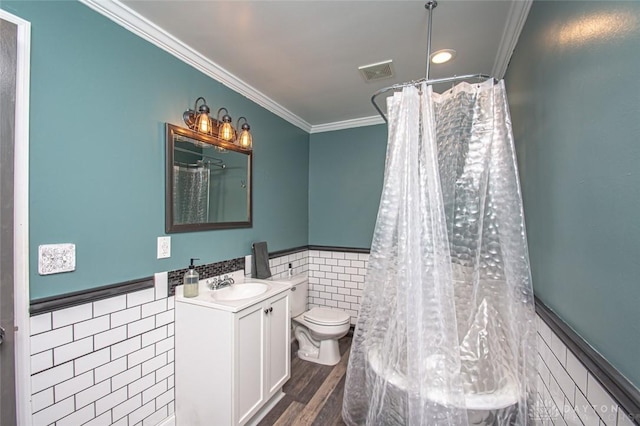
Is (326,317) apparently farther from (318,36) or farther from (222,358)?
(318,36)

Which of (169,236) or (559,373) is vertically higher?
(169,236)

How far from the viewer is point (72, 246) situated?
4.10 feet

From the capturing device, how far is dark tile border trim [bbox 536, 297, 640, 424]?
0.60m

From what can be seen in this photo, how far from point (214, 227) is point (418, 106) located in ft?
5.16

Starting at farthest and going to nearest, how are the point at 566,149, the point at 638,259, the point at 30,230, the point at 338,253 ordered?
the point at 338,253 → the point at 30,230 → the point at 566,149 → the point at 638,259

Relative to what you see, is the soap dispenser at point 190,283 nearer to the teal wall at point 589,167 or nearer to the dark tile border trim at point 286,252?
the dark tile border trim at point 286,252

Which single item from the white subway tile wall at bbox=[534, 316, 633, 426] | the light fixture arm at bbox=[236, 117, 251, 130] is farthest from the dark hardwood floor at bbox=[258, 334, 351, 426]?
the light fixture arm at bbox=[236, 117, 251, 130]

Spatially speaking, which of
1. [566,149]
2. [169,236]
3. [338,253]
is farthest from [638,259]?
[338,253]

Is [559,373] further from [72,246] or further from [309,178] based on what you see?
[309,178]

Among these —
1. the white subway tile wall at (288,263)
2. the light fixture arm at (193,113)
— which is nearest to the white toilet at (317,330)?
the white subway tile wall at (288,263)

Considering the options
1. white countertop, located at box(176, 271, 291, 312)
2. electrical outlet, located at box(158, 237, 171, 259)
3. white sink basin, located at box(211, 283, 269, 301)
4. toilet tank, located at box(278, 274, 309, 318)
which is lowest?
toilet tank, located at box(278, 274, 309, 318)

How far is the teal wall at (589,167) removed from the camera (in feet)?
2.11

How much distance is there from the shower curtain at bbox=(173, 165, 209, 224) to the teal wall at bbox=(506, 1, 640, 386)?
196 centimetres

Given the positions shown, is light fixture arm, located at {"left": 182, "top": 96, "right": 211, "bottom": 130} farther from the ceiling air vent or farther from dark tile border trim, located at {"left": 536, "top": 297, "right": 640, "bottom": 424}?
dark tile border trim, located at {"left": 536, "top": 297, "right": 640, "bottom": 424}
